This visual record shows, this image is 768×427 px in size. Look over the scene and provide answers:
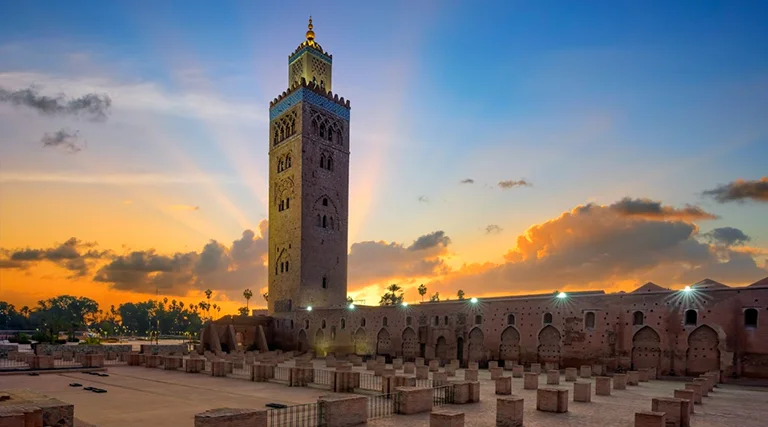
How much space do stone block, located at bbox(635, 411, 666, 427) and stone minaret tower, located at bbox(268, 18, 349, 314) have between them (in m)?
35.8

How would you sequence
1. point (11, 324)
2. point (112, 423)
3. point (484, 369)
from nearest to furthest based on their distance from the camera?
1. point (112, 423)
2. point (484, 369)
3. point (11, 324)

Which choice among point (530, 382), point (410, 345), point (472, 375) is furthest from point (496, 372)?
point (410, 345)

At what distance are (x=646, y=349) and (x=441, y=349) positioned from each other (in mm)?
12419

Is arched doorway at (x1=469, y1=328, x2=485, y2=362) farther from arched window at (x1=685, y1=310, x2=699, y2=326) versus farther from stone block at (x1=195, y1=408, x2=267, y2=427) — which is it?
stone block at (x1=195, y1=408, x2=267, y2=427)

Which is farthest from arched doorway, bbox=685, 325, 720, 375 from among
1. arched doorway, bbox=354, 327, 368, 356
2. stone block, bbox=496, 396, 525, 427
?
arched doorway, bbox=354, 327, 368, 356

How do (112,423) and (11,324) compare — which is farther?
(11,324)

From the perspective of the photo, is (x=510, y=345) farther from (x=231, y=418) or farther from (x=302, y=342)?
(x=231, y=418)

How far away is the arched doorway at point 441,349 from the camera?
33.6 m

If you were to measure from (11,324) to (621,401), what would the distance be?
4803 inches

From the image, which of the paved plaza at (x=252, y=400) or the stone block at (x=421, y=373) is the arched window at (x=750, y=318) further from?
the stone block at (x=421, y=373)

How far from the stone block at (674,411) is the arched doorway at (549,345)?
54.2 feet

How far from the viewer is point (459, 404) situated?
15.2 meters

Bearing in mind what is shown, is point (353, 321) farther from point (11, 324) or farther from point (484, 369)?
point (11, 324)

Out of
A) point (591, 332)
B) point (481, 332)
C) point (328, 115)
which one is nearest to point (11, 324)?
point (328, 115)
